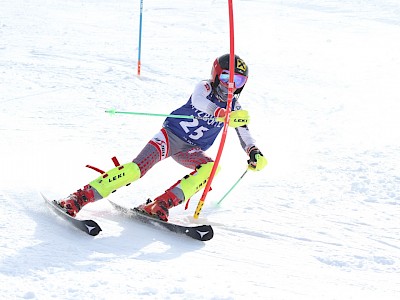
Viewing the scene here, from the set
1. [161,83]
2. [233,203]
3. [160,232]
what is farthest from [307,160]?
[161,83]

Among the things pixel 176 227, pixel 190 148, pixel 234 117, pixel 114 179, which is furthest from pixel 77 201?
pixel 234 117

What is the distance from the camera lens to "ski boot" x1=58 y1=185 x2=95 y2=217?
445cm

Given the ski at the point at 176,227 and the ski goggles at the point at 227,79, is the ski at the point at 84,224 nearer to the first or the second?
the ski at the point at 176,227

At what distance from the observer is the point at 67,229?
14.2 ft

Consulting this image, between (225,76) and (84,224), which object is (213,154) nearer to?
(225,76)

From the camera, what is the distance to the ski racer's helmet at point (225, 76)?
16.1 feet

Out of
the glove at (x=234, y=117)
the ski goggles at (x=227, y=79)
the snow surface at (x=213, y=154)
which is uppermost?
the ski goggles at (x=227, y=79)

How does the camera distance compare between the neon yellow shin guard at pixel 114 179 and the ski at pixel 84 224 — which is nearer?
the ski at pixel 84 224

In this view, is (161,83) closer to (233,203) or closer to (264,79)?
(264,79)

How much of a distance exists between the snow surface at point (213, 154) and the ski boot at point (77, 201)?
130 mm

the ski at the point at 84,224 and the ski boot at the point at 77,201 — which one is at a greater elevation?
the ski boot at the point at 77,201

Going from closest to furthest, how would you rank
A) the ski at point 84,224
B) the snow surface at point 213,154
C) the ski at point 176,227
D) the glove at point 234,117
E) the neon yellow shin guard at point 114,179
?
the snow surface at point 213,154 < the ski at point 84,224 < the ski at point 176,227 < the neon yellow shin guard at point 114,179 < the glove at point 234,117

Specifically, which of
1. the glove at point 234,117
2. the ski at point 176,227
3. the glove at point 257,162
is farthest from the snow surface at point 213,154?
the glove at point 234,117

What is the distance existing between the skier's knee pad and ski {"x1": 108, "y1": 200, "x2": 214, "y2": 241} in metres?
0.30
